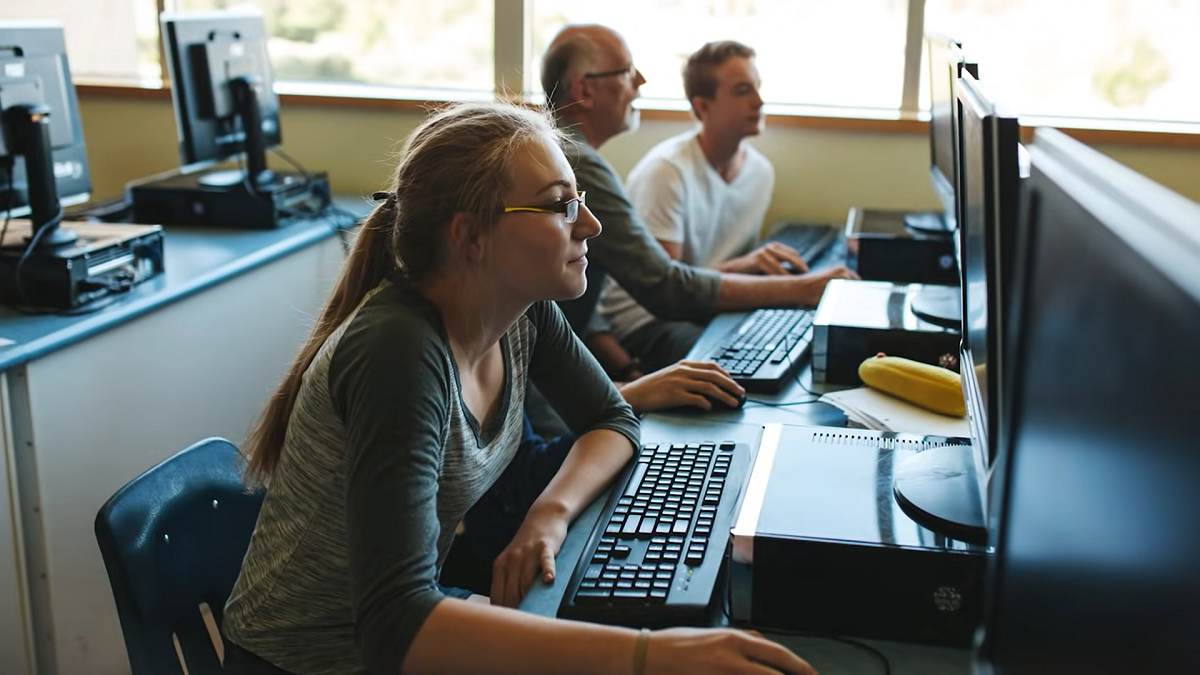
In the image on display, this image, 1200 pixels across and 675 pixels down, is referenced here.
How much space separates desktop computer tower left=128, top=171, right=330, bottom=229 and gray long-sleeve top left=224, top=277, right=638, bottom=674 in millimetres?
1790

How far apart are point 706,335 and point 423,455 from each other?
47.6 inches

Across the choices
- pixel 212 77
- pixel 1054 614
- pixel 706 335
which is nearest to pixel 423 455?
pixel 1054 614

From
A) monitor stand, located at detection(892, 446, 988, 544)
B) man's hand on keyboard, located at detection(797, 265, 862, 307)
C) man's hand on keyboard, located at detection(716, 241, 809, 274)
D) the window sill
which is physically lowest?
man's hand on keyboard, located at detection(716, 241, 809, 274)

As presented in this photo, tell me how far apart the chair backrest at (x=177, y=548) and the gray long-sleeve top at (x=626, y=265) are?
3.52ft

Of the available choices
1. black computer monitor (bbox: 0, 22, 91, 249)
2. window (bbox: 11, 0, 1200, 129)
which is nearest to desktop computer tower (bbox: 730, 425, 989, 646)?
black computer monitor (bbox: 0, 22, 91, 249)

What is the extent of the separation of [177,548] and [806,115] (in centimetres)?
249

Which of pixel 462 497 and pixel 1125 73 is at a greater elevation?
pixel 1125 73

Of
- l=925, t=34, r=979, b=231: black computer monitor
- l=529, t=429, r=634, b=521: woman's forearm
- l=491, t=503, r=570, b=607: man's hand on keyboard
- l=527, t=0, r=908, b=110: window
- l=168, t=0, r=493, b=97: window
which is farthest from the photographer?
l=168, t=0, r=493, b=97: window

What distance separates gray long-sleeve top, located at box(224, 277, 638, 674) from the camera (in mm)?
1112

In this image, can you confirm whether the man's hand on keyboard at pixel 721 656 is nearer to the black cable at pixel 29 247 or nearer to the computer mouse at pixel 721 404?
the computer mouse at pixel 721 404

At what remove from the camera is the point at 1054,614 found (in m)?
0.70

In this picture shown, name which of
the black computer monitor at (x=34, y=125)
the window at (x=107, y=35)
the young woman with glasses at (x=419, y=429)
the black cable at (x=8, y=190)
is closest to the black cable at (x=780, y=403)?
the young woman with glasses at (x=419, y=429)

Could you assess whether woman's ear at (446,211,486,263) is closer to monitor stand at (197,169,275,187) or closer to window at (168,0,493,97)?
monitor stand at (197,169,275,187)

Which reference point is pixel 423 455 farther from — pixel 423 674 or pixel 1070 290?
pixel 1070 290
